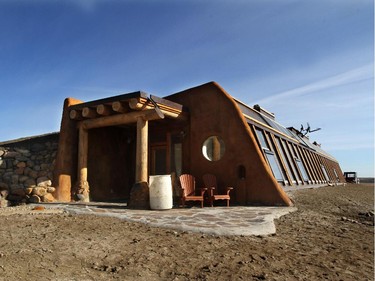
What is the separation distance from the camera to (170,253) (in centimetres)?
377

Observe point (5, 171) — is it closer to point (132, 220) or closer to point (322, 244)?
point (132, 220)

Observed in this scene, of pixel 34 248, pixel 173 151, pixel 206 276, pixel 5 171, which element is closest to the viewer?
pixel 206 276

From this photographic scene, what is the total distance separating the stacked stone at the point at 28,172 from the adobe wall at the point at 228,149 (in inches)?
175

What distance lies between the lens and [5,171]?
32.0ft

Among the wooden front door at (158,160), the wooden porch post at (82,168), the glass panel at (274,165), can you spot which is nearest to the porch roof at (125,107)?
the wooden porch post at (82,168)

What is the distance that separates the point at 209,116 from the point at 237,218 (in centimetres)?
463

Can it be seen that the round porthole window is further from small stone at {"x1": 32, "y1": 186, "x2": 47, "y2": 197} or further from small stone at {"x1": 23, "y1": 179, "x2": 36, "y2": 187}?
small stone at {"x1": 23, "y1": 179, "x2": 36, "y2": 187}

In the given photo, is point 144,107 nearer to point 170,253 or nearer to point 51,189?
point 51,189

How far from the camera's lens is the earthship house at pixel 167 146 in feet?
28.9

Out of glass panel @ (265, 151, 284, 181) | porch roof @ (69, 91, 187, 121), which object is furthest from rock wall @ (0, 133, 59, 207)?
glass panel @ (265, 151, 284, 181)

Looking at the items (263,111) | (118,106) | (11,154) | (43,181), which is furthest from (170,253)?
(263,111)

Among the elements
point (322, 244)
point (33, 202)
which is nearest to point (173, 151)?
point (33, 202)

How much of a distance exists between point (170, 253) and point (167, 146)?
7.30 meters

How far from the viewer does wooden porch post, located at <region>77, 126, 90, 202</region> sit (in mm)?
9782
